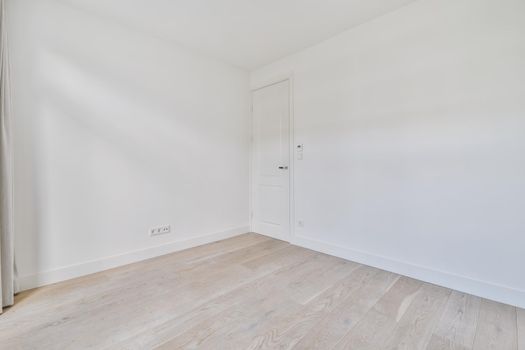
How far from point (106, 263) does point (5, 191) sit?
1073mm

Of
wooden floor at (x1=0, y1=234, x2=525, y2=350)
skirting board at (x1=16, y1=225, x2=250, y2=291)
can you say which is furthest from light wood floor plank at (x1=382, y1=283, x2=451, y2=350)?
skirting board at (x1=16, y1=225, x2=250, y2=291)

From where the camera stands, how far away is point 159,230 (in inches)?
110

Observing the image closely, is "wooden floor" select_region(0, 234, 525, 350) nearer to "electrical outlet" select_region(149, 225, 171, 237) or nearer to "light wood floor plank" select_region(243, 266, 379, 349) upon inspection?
"light wood floor plank" select_region(243, 266, 379, 349)

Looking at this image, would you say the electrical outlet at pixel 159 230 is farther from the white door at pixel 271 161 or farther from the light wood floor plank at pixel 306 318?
the light wood floor plank at pixel 306 318

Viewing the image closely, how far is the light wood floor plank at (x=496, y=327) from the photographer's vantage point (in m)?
1.38

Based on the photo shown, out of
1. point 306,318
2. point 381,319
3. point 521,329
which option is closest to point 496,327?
point 521,329

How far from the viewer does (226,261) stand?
102 inches

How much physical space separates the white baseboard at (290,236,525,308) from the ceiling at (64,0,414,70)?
8.15 ft

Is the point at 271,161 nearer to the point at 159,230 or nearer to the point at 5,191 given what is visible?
the point at 159,230

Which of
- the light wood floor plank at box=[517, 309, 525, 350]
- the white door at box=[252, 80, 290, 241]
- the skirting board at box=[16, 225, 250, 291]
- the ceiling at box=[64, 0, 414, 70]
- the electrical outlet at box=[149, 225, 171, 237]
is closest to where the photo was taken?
the light wood floor plank at box=[517, 309, 525, 350]

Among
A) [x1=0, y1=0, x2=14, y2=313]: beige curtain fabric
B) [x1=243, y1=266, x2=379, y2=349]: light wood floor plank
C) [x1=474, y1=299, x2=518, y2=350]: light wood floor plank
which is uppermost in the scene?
[x1=0, y1=0, x2=14, y2=313]: beige curtain fabric

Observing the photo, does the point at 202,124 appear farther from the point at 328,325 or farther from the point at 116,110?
the point at 328,325

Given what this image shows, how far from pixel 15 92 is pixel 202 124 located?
1.76 m

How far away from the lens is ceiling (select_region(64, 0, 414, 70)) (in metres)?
2.19
